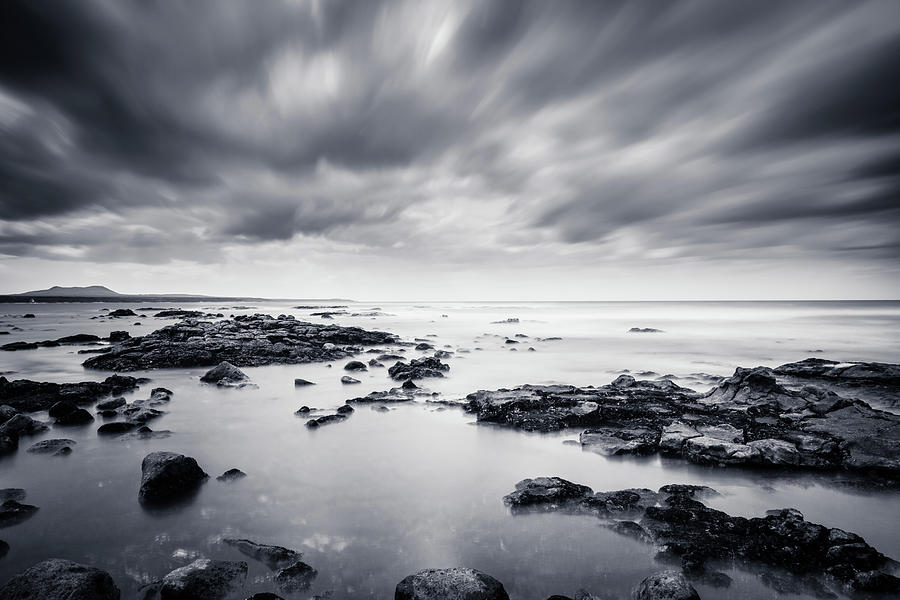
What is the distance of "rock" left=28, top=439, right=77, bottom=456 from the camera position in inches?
257

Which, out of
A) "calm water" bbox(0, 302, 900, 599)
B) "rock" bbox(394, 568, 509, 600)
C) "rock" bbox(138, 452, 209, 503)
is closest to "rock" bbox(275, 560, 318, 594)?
"calm water" bbox(0, 302, 900, 599)

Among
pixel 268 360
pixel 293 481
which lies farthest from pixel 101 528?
pixel 268 360

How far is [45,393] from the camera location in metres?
10.1

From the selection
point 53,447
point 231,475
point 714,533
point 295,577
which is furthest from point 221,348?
point 714,533

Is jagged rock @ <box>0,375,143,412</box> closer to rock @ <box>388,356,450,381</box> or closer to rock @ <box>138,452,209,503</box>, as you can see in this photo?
rock @ <box>138,452,209,503</box>

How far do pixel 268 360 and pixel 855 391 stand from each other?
19.9 m

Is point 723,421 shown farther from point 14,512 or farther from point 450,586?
point 14,512

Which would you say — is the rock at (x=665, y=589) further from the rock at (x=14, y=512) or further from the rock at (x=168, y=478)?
the rock at (x=14, y=512)

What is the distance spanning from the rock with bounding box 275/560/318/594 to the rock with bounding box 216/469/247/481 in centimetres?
260

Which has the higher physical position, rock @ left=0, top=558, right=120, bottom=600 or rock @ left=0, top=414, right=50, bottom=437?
rock @ left=0, top=558, right=120, bottom=600

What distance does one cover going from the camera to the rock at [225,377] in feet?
41.1

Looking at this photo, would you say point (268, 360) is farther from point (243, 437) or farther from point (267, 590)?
point (267, 590)

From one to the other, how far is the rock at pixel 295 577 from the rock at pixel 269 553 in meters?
0.11

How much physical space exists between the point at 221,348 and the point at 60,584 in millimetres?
15860
